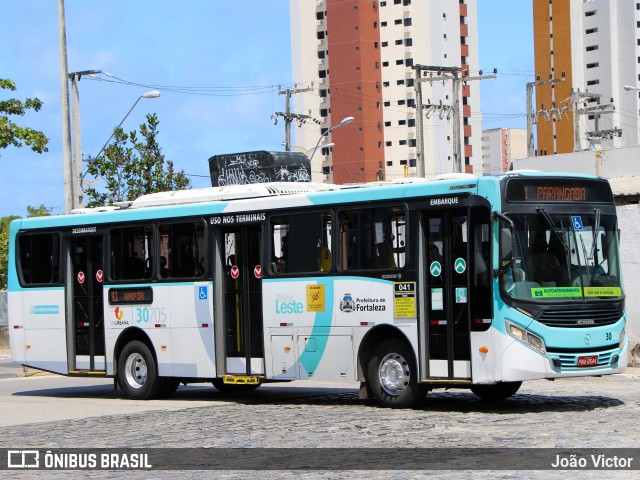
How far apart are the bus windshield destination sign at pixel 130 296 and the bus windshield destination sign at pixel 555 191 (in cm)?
688

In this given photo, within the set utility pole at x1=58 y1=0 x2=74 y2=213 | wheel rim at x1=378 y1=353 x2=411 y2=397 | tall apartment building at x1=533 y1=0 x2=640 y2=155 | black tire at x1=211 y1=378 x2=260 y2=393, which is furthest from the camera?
tall apartment building at x1=533 y1=0 x2=640 y2=155

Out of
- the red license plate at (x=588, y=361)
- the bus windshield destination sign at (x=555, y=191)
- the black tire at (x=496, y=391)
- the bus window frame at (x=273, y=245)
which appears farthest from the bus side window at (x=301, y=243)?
the red license plate at (x=588, y=361)

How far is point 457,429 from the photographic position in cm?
1373

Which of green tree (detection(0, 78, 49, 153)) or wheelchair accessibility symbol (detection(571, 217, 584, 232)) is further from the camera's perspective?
green tree (detection(0, 78, 49, 153))

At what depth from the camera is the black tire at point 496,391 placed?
17328 millimetres

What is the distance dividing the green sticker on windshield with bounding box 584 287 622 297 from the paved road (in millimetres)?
1472

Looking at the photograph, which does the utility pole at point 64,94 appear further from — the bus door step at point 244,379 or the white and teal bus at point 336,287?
the bus door step at point 244,379

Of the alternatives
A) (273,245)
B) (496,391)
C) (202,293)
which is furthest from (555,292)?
(202,293)

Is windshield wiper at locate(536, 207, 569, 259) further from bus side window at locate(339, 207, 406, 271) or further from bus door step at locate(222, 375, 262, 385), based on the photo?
bus door step at locate(222, 375, 262, 385)

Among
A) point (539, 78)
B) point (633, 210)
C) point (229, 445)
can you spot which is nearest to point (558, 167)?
point (633, 210)

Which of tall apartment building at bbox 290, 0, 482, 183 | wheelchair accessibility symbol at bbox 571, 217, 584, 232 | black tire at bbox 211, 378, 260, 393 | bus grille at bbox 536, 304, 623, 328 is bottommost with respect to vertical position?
black tire at bbox 211, 378, 260, 393

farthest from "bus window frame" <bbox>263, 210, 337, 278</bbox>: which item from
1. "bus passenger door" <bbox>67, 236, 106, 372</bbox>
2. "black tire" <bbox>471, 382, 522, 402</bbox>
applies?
"bus passenger door" <bbox>67, 236, 106, 372</bbox>

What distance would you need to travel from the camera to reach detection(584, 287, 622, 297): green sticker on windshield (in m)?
15.6

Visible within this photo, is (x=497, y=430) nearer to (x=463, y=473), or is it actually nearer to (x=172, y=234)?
(x=463, y=473)
